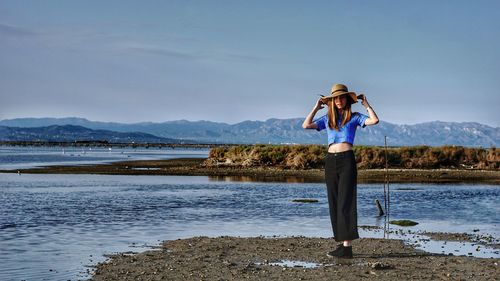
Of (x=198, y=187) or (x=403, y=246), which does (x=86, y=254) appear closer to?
(x=403, y=246)

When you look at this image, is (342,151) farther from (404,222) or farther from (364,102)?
(404,222)

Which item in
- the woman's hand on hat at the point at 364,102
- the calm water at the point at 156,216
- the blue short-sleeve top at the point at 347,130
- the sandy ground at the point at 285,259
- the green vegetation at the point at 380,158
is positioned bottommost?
the calm water at the point at 156,216

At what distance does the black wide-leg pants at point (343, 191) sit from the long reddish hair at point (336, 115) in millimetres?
601

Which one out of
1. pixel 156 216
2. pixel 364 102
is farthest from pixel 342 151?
pixel 156 216

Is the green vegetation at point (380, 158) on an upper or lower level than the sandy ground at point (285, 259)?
upper

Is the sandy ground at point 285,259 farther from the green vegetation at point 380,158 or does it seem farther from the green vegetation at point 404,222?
the green vegetation at point 380,158

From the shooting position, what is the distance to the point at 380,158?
69.6m

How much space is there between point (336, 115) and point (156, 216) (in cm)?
1387

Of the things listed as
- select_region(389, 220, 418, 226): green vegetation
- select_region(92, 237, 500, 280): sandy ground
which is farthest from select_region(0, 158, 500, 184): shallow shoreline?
select_region(92, 237, 500, 280): sandy ground

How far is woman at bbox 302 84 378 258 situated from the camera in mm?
14289

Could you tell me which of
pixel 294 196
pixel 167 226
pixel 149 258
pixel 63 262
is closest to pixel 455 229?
pixel 167 226

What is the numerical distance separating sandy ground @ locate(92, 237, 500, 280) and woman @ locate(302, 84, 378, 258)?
943 millimetres

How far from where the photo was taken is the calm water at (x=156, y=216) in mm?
17031

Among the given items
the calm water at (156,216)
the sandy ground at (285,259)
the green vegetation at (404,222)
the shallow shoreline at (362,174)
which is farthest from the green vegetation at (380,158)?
the sandy ground at (285,259)
